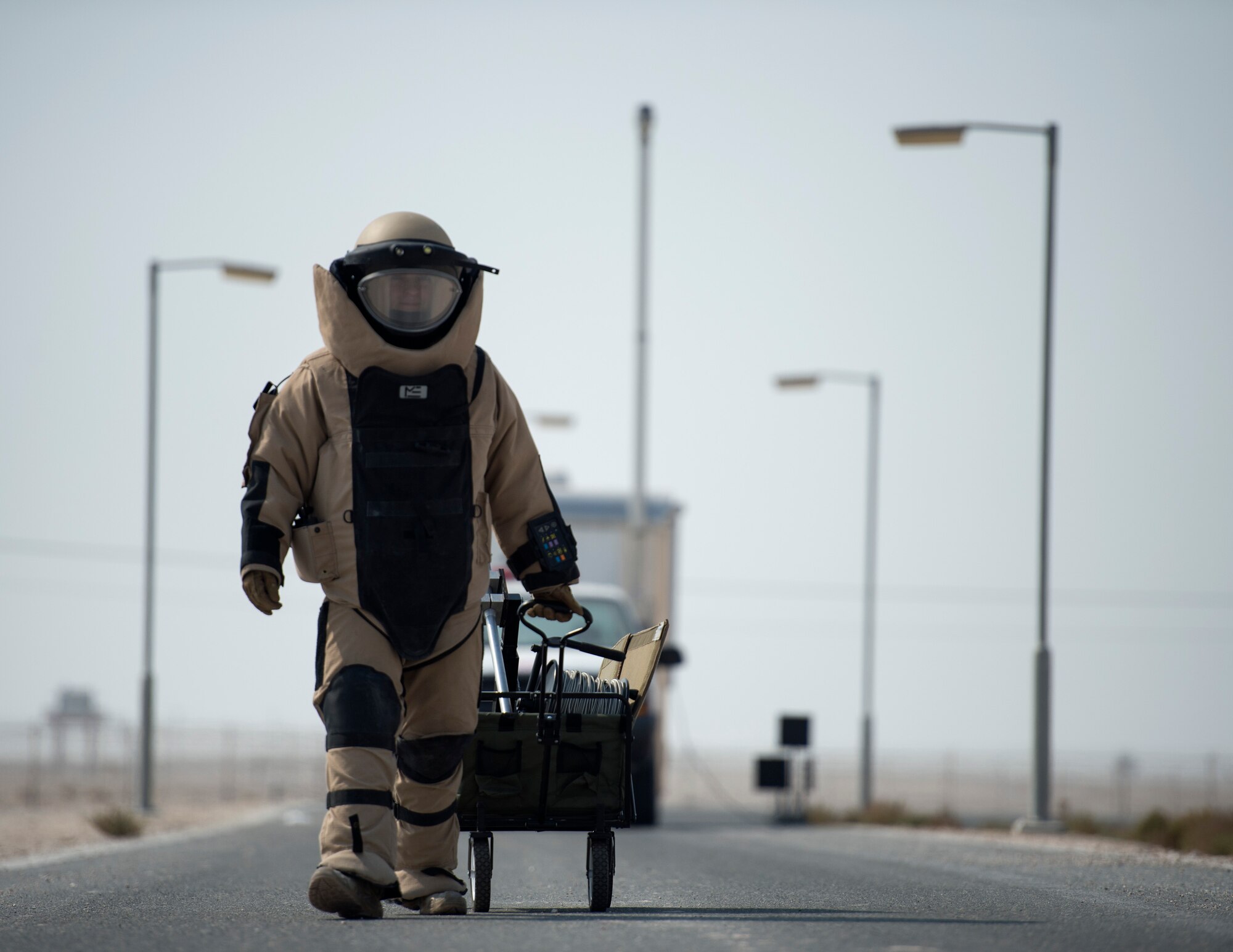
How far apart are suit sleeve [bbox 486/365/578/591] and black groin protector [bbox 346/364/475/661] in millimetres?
315

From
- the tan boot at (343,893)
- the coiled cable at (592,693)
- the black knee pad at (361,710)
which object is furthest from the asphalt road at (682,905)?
the coiled cable at (592,693)

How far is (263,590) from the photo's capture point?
6.61m

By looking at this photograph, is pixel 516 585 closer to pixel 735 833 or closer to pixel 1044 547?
pixel 735 833

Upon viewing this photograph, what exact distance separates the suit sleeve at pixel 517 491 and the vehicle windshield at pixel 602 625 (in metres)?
5.88

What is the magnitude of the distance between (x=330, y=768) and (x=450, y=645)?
24.4 inches

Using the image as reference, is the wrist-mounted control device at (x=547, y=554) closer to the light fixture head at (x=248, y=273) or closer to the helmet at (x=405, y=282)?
the helmet at (x=405, y=282)

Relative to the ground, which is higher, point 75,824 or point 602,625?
point 602,625

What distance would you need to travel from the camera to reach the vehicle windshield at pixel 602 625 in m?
13.5

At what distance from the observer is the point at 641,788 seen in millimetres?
17375

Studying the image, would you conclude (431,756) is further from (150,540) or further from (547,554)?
(150,540)

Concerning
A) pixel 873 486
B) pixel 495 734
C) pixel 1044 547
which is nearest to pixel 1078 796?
pixel 873 486

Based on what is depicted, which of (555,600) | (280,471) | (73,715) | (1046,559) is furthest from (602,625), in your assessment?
(73,715)

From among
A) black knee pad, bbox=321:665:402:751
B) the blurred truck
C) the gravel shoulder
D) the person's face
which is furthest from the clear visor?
the blurred truck

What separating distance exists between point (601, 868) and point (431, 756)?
761 millimetres
